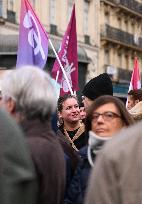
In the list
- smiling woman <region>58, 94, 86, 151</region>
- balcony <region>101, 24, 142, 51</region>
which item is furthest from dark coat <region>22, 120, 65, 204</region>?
balcony <region>101, 24, 142, 51</region>

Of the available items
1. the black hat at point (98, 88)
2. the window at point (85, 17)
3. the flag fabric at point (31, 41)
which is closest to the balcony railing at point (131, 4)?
the window at point (85, 17)

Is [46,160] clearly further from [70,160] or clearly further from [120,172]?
[70,160]

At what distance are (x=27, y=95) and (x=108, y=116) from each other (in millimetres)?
741

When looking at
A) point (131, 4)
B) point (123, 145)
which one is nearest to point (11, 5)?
point (131, 4)

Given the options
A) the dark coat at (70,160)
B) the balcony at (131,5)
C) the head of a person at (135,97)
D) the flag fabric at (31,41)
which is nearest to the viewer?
the dark coat at (70,160)

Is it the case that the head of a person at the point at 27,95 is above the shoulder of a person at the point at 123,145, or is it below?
above

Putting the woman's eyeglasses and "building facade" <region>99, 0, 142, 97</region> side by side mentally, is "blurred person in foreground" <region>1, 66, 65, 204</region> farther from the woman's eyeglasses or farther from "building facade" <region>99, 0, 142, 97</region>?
"building facade" <region>99, 0, 142, 97</region>

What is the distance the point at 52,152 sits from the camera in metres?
2.78

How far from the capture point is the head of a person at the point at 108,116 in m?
3.34

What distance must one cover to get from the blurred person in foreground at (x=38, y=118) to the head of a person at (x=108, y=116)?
56 cm

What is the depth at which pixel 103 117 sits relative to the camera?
334cm

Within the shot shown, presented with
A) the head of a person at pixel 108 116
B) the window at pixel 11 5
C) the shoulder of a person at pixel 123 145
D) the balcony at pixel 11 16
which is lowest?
the shoulder of a person at pixel 123 145

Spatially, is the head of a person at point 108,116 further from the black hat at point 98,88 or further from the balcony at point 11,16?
the balcony at point 11,16

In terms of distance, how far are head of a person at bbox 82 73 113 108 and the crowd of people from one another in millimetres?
1225
